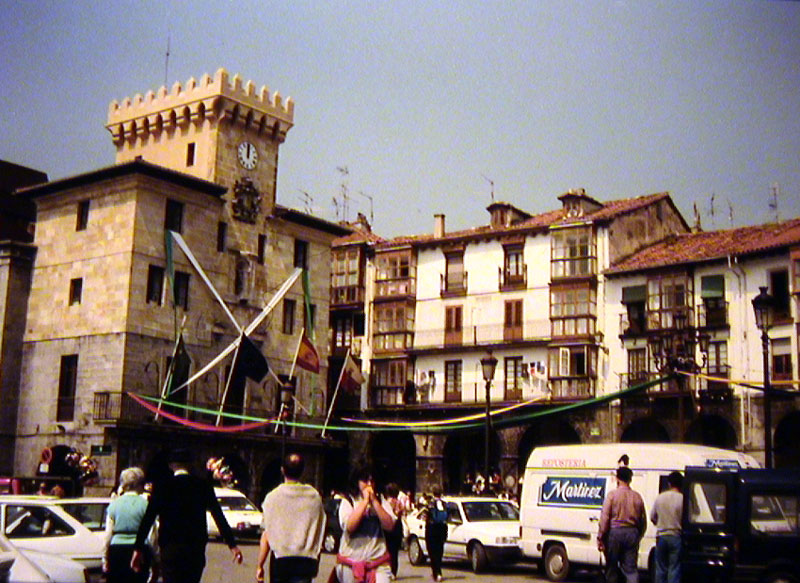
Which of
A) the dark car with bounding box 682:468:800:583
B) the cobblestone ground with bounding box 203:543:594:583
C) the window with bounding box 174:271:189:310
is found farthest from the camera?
the window with bounding box 174:271:189:310

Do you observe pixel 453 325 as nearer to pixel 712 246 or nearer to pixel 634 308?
pixel 634 308

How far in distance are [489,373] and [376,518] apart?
65.7 ft

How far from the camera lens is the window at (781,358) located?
130 ft

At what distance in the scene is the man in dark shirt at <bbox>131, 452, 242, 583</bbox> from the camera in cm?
898

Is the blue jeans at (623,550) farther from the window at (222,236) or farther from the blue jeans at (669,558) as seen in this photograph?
the window at (222,236)

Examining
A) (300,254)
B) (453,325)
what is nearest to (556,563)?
(300,254)

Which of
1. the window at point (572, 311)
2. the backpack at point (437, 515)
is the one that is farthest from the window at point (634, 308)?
the backpack at point (437, 515)

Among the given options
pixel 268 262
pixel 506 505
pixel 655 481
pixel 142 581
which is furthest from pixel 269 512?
pixel 268 262

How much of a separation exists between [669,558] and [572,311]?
32.7 meters

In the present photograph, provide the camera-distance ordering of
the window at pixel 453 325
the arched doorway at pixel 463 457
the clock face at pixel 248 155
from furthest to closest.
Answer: the window at pixel 453 325 → the arched doorway at pixel 463 457 → the clock face at pixel 248 155

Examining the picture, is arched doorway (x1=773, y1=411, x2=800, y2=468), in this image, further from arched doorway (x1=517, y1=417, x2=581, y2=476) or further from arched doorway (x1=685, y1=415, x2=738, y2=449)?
arched doorway (x1=517, y1=417, x2=581, y2=476)

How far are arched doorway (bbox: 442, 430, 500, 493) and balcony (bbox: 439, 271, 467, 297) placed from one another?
6.76 meters

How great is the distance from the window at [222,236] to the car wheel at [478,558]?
23.3 meters

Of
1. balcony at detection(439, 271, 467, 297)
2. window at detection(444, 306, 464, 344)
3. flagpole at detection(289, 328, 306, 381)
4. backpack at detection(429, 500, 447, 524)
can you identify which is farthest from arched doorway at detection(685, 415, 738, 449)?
backpack at detection(429, 500, 447, 524)
